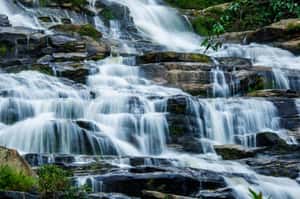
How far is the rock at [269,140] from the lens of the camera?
14.3 metres

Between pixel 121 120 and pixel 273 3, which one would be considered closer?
pixel 273 3

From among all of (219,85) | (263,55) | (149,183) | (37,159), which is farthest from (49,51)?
(149,183)

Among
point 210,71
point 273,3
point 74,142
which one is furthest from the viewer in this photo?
point 210,71

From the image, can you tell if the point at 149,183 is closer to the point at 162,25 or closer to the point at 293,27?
the point at 293,27

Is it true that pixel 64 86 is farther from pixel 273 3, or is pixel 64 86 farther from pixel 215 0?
pixel 215 0

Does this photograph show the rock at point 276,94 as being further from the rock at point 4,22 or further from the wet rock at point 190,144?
the rock at point 4,22

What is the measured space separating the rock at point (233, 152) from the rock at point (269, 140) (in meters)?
0.78

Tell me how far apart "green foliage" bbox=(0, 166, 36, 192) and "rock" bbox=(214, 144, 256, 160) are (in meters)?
6.52

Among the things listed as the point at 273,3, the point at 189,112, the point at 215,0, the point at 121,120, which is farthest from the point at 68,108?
the point at 215,0

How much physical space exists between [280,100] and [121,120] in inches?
184

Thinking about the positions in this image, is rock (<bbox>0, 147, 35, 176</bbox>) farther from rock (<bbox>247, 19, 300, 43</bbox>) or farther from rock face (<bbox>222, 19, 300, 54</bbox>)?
rock (<bbox>247, 19, 300, 43</bbox>)

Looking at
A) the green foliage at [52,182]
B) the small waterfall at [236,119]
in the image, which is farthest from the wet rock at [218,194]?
the small waterfall at [236,119]

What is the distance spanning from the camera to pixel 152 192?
9.18 meters

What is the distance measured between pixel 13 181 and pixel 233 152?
7.00 metres
